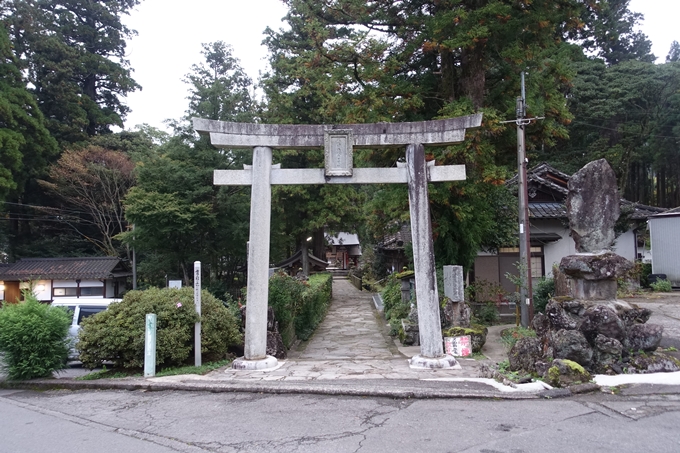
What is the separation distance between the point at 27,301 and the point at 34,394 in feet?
5.94

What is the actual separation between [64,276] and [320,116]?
18.0 meters

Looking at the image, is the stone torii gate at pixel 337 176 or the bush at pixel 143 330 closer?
the bush at pixel 143 330

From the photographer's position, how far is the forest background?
14.1 m

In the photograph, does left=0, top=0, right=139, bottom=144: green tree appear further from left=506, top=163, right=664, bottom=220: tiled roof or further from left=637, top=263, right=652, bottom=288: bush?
left=637, top=263, right=652, bottom=288: bush

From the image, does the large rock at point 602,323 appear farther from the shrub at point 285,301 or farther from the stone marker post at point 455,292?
the shrub at point 285,301

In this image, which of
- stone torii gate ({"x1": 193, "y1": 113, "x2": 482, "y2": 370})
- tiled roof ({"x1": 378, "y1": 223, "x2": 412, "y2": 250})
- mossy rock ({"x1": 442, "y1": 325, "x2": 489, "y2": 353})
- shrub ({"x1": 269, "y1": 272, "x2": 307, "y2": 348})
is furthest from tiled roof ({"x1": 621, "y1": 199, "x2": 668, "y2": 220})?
shrub ({"x1": 269, "y1": 272, "x2": 307, "y2": 348})

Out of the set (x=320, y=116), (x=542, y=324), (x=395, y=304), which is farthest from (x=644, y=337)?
(x=320, y=116)

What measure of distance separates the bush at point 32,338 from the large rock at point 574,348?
9250 millimetres

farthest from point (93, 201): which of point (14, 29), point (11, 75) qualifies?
point (14, 29)

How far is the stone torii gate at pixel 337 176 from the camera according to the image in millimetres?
9422

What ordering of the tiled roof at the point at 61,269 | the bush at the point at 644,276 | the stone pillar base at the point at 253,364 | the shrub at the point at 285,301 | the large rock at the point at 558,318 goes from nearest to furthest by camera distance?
1. the large rock at the point at 558,318
2. the stone pillar base at the point at 253,364
3. the shrub at the point at 285,301
4. the bush at the point at 644,276
5. the tiled roof at the point at 61,269

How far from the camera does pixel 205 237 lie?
24.6m

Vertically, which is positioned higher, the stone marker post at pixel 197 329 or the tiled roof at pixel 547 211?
the tiled roof at pixel 547 211

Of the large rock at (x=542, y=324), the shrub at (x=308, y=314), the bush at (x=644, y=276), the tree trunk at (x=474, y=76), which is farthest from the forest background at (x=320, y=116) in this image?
the bush at (x=644, y=276)
